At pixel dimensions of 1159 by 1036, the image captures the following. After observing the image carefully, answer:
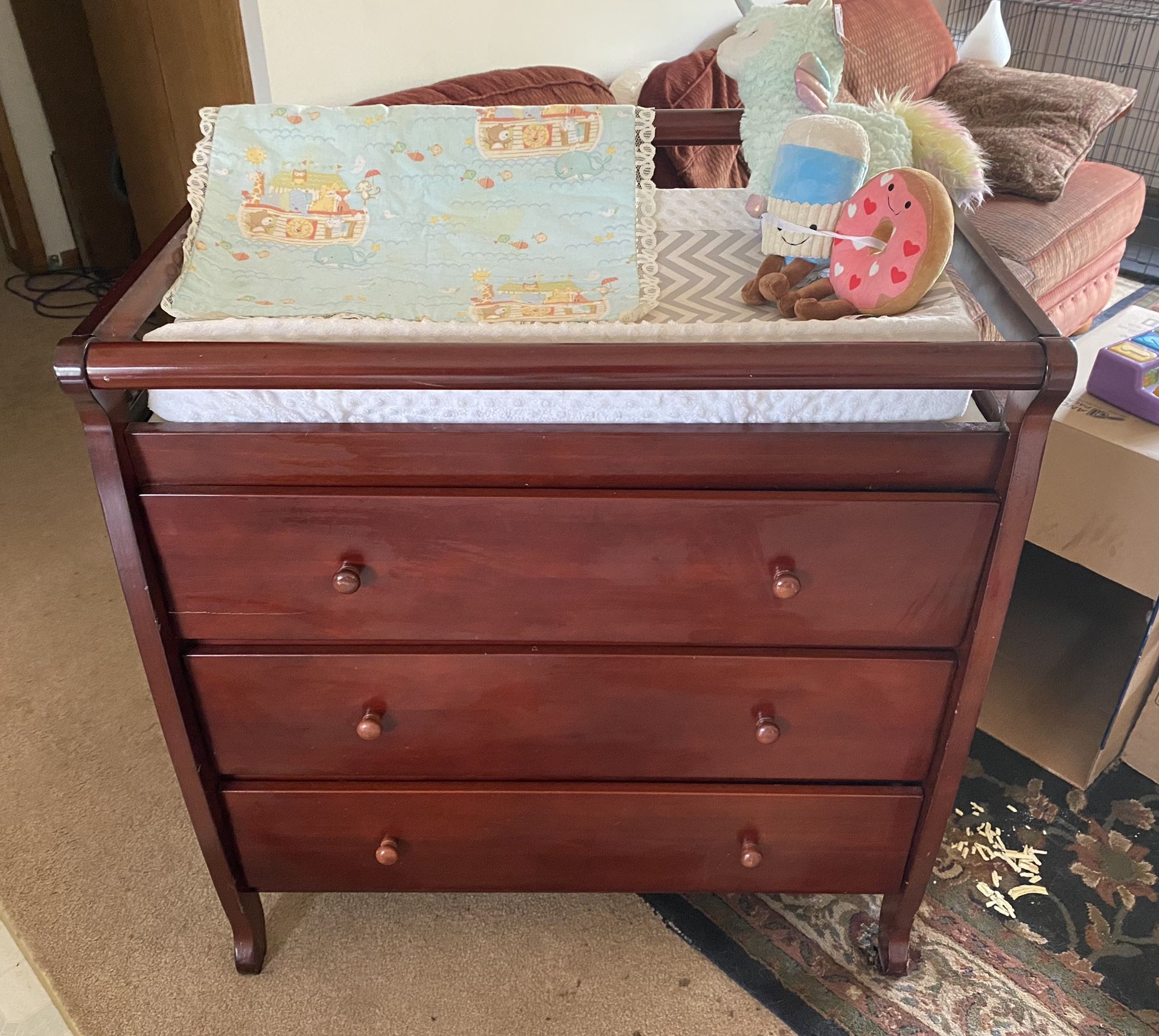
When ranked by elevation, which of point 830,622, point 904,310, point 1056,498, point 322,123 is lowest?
point 1056,498

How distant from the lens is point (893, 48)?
243 cm

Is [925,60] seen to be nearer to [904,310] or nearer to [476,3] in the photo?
[476,3]

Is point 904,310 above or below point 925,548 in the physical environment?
above

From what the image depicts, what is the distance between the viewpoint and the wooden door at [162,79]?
1.58 metres

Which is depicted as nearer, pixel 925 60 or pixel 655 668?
pixel 655 668

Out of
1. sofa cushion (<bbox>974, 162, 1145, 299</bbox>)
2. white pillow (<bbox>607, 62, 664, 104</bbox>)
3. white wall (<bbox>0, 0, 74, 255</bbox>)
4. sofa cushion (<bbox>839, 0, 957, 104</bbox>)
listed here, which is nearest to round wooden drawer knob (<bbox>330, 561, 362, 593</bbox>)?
white pillow (<bbox>607, 62, 664, 104</bbox>)

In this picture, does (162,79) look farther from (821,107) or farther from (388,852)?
(388,852)

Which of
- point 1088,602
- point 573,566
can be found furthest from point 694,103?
point 573,566

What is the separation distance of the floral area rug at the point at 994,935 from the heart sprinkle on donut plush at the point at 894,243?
0.81 metres

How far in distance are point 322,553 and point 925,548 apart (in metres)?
0.57

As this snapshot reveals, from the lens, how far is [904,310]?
101 centimetres

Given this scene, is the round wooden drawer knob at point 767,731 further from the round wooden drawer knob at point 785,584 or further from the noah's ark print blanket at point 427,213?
the noah's ark print blanket at point 427,213

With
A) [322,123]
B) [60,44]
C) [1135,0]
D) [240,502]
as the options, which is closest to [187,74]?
[322,123]

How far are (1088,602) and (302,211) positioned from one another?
58.4 inches
